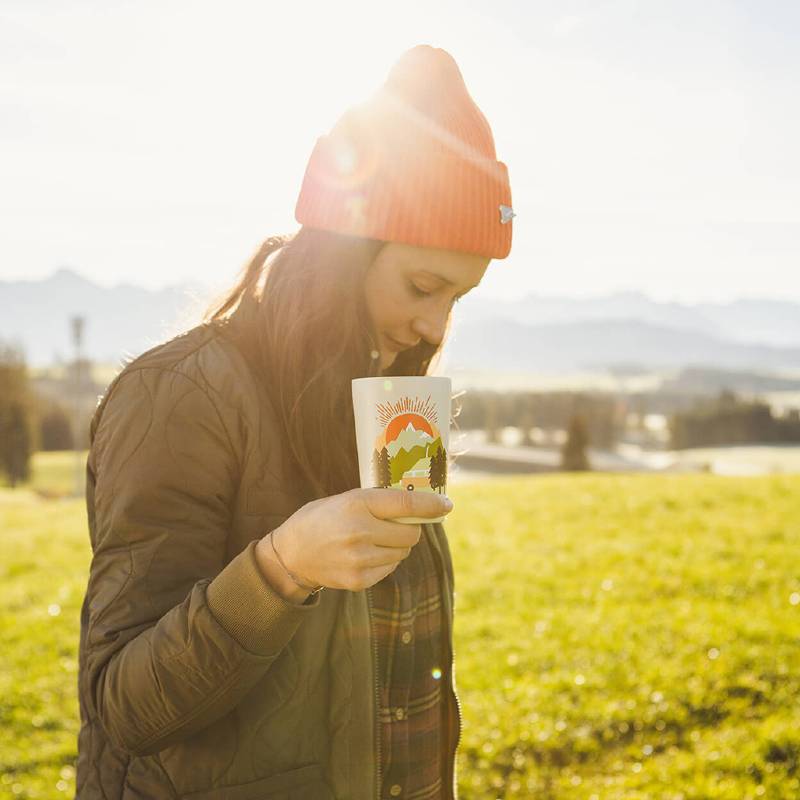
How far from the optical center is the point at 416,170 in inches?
79.0

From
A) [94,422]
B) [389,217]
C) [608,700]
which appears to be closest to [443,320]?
[389,217]

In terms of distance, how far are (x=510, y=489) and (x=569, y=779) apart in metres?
11.6

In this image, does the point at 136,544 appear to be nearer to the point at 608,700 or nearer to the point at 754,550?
the point at 608,700

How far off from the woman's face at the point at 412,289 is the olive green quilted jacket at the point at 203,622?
1.26 feet

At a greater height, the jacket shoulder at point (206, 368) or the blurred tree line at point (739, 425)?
the jacket shoulder at point (206, 368)

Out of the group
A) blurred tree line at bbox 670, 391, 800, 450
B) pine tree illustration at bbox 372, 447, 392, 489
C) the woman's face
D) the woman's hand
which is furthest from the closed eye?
blurred tree line at bbox 670, 391, 800, 450

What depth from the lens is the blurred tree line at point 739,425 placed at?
7975 cm

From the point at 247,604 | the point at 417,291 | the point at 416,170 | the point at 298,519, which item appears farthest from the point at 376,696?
the point at 416,170

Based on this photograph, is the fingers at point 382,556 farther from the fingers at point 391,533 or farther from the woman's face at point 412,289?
the woman's face at point 412,289

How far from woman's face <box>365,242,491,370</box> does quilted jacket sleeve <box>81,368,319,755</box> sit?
0.53 m

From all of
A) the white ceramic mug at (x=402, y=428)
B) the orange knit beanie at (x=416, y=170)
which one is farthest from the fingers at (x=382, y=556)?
the orange knit beanie at (x=416, y=170)

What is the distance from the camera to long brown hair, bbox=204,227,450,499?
1787 millimetres

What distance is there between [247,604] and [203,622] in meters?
0.09

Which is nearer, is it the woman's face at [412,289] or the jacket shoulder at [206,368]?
the jacket shoulder at [206,368]
